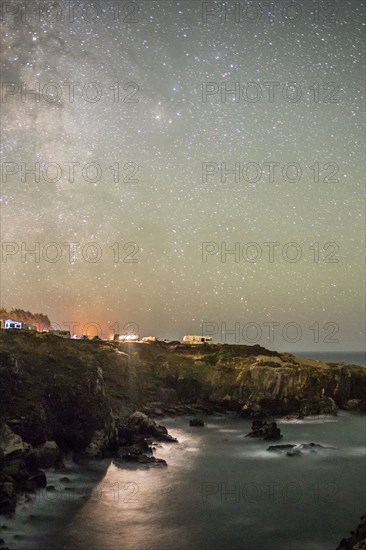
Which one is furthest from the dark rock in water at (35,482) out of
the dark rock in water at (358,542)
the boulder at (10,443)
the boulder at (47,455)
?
the dark rock in water at (358,542)

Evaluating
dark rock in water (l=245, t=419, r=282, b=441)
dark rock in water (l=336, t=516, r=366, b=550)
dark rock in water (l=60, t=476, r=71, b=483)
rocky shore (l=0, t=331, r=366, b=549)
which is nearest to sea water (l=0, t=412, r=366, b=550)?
dark rock in water (l=60, t=476, r=71, b=483)

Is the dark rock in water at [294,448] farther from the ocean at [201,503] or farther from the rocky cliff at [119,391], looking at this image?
the rocky cliff at [119,391]

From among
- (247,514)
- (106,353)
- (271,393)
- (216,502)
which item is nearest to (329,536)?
(247,514)

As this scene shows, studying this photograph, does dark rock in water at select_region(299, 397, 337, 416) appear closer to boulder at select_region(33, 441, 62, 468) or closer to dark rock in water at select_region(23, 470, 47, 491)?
boulder at select_region(33, 441, 62, 468)

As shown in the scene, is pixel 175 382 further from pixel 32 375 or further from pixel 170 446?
pixel 32 375

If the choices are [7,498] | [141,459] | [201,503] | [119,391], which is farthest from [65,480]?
[119,391]

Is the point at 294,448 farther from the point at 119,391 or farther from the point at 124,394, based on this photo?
the point at 119,391
